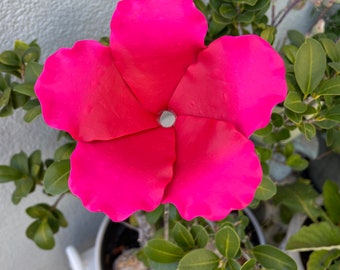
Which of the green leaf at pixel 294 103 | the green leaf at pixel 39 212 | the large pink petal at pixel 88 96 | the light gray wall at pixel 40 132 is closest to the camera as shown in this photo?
the large pink petal at pixel 88 96

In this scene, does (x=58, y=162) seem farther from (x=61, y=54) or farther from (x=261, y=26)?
(x=261, y=26)

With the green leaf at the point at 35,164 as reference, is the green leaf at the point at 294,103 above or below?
above

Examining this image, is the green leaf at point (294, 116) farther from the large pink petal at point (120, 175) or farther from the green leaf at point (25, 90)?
the green leaf at point (25, 90)

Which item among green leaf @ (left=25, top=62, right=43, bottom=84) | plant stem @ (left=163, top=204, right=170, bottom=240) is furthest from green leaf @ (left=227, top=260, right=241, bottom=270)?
green leaf @ (left=25, top=62, right=43, bottom=84)

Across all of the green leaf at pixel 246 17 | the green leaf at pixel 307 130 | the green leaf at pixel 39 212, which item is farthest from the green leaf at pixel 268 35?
the green leaf at pixel 39 212

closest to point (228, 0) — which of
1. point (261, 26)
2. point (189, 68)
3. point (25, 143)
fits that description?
point (261, 26)

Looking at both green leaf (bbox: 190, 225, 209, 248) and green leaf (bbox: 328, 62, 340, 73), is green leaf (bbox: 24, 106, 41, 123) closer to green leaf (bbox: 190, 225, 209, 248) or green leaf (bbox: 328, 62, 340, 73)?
green leaf (bbox: 190, 225, 209, 248)
